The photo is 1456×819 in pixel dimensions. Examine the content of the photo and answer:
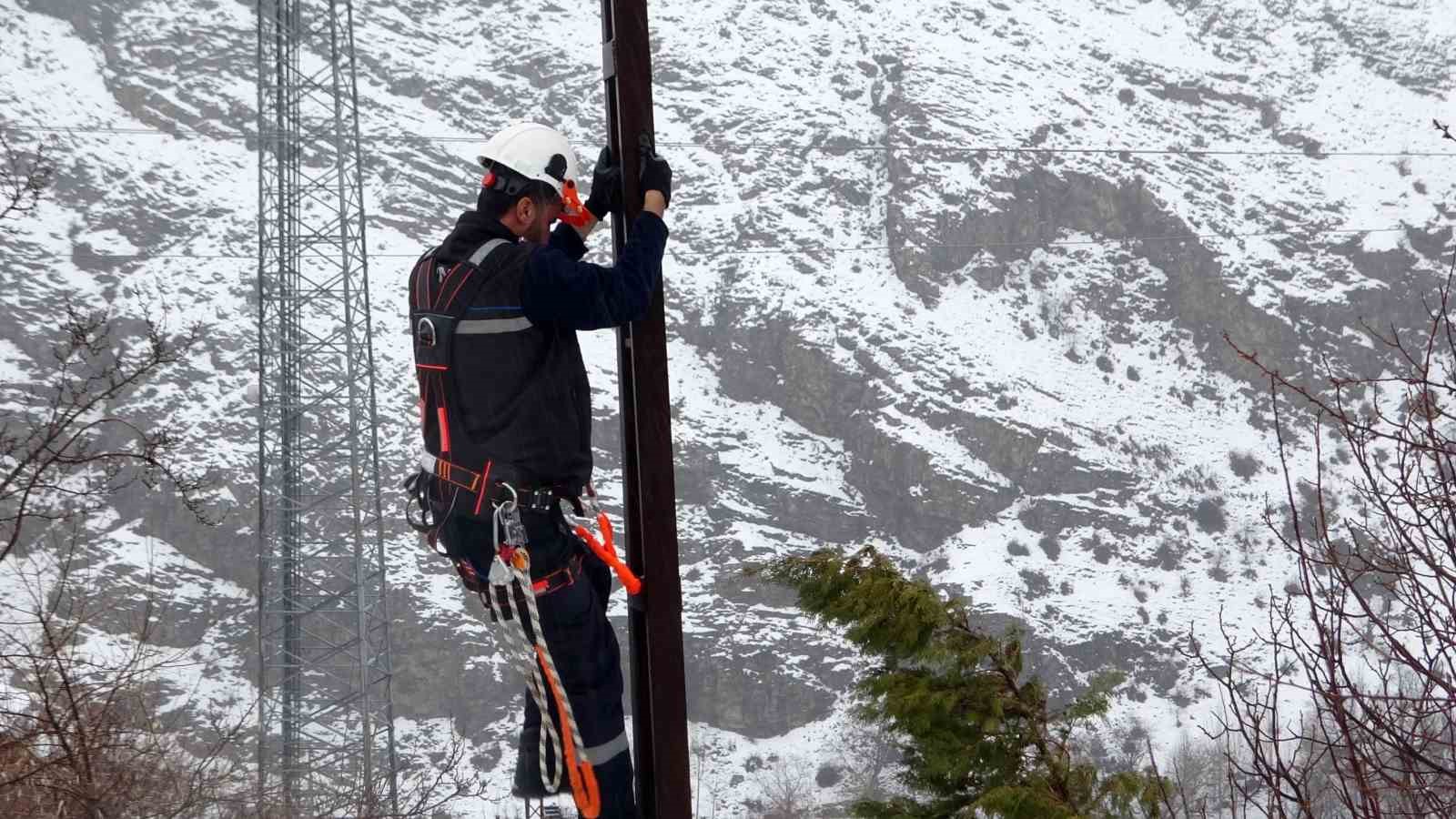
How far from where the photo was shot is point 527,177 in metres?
3.12

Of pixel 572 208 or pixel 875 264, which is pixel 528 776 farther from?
pixel 875 264

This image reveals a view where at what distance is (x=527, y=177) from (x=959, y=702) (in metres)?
3.89

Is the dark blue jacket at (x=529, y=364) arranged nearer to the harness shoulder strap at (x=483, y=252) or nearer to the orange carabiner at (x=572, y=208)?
the harness shoulder strap at (x=483, y=252)

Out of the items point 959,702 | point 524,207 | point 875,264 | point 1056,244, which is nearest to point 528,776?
point 524,207

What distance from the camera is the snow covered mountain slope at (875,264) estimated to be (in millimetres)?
81562

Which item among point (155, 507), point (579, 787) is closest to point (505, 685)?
point (155, 507)

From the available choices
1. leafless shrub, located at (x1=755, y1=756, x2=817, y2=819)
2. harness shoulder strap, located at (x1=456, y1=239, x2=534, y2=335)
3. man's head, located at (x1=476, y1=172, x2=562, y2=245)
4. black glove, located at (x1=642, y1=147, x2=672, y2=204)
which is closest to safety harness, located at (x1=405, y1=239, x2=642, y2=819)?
harness shoulder strap, located at (x1=456, y1=239, x2=534, y2=335)

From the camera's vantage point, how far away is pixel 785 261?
4033 inches

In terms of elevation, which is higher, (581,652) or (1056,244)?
(1056,244)

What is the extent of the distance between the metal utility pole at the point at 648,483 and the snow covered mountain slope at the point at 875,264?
229ft

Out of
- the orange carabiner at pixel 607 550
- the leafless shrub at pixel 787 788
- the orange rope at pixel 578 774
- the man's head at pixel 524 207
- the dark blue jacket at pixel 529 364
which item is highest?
the man's head at pixel 524 207

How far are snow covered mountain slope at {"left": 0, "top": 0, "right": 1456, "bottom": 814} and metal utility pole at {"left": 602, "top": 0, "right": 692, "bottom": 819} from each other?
69.8 meters

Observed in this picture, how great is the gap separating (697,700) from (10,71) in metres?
65.6

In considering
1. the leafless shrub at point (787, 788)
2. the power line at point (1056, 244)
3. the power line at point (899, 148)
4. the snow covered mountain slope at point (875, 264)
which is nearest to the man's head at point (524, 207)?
the leafless shrub at point (787, 788)
